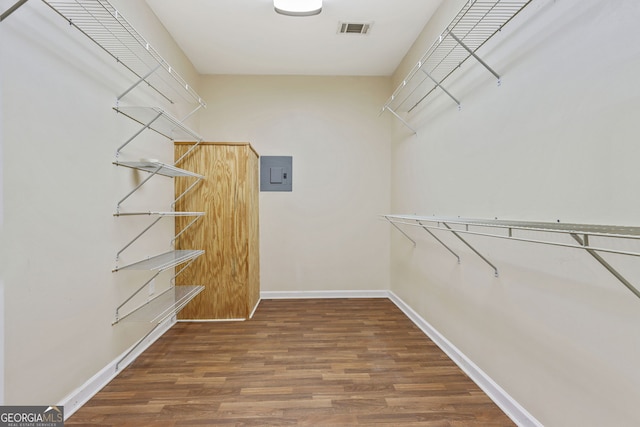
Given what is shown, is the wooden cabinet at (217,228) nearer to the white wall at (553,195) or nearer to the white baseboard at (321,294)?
the white baseboard at (321,294)

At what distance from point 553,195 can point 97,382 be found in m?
2.49

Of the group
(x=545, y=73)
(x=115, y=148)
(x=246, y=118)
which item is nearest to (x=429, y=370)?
(x=545, y=73)

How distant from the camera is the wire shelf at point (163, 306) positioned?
7.02 feet

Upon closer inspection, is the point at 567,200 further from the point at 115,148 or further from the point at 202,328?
the point at 202,328

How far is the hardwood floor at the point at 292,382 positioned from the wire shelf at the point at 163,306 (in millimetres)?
324

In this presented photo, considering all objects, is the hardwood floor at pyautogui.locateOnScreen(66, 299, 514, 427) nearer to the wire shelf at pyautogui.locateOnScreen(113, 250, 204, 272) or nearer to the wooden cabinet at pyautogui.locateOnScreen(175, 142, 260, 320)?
the wooden cabinet at pyautogui.locateOnScreen(175, 142, 260, 320)

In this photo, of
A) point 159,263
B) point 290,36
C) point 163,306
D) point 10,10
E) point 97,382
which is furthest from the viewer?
point 290,36

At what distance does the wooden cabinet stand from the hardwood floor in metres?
0.22

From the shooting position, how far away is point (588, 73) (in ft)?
3.96

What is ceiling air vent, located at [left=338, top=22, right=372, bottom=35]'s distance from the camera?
8.97 feet

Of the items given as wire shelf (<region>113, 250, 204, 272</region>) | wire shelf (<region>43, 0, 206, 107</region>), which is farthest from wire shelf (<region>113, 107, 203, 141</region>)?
wire shelf (<region>113, 250, 204, 272</region>)

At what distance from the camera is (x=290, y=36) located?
292 cm

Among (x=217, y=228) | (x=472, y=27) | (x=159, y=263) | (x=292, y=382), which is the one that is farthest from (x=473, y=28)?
(x=217, y=228)

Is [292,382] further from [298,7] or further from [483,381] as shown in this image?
[298,7]
